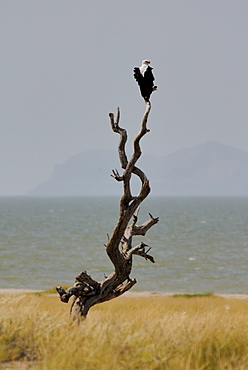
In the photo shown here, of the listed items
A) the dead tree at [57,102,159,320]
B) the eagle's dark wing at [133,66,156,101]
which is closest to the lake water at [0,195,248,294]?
the dead tree at [57,102,159,320]

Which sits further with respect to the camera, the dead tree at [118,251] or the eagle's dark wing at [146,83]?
the eagle's dark wing at [146,83]

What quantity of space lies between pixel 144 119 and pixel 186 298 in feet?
49.1

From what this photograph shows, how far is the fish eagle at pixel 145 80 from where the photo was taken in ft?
36.3

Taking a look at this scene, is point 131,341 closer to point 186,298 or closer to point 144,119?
point 144,119

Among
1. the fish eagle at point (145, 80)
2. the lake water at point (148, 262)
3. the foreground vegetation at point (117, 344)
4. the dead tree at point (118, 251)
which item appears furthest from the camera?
the lake water at point (148, 262)

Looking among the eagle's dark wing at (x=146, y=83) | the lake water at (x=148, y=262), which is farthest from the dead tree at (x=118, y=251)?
the lake water at (x=148, y=262)

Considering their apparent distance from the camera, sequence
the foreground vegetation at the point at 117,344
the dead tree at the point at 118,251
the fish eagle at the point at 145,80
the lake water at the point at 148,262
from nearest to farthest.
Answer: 1. the foreground vegetation at the point at 117,344
2. the dead tree at the point at 118,251
3. the fish eagle at the point at 145,80
4. the lake water at the point at 148,262

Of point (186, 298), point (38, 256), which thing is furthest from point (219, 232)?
point (186, 298)

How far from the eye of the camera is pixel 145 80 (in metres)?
11.1

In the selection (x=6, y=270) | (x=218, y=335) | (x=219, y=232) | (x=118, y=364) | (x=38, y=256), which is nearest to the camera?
(x=118, y=364)

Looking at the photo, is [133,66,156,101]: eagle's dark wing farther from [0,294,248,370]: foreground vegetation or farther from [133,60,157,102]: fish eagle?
[0,294,248,370]: foreground vegetation

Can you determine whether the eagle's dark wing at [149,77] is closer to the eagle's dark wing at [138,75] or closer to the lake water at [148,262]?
the eagle's dark wing at [138,75]

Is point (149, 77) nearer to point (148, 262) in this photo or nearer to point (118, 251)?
point (118, 251)

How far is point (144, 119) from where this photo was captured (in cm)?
1064
